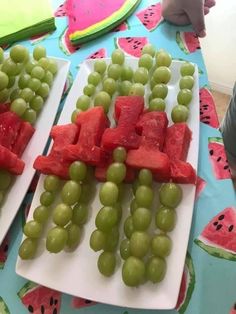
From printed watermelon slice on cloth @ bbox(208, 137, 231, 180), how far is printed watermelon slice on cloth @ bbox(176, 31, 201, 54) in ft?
0.95

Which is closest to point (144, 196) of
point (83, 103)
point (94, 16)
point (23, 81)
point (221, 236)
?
point (221, 236)

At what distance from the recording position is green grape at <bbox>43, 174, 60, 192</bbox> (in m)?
0.66

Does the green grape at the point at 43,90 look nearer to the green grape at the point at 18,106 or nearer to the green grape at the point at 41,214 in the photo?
the green grape at the point at 18,106

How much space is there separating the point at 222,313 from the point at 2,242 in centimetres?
37

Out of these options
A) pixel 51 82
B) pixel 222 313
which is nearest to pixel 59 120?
pixel 51 82

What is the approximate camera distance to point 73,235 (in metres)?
0.61

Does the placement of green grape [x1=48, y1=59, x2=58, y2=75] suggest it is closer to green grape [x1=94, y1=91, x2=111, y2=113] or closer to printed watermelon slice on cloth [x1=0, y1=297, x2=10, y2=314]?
green grape [x1=94, y1=91, x2=111, y2=113]

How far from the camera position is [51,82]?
86 cm

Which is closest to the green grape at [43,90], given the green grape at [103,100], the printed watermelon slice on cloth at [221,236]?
the green grape at [103,100]

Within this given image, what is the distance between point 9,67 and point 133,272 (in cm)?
48

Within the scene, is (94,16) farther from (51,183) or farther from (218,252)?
(218,252)

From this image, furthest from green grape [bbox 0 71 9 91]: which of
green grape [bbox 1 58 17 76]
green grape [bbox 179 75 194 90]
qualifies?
green grape [bbox 179 75 194 90]

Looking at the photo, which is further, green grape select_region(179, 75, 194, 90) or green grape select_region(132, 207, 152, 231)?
green grape select_region(179, 75, 194, 90)

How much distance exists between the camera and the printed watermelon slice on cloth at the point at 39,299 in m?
0.59
